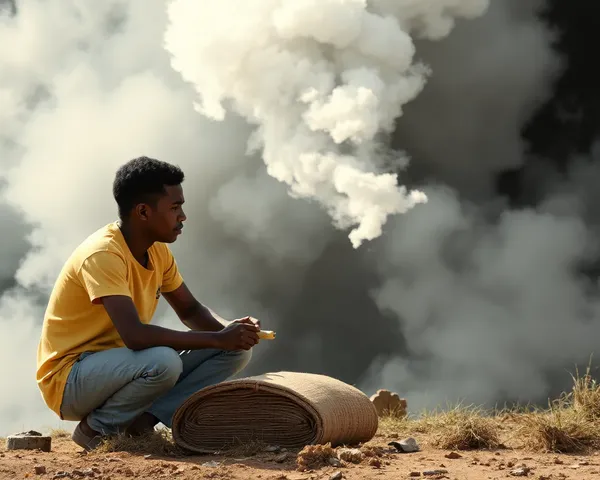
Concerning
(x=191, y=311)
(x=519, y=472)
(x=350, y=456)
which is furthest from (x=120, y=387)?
(x=519, y=472)

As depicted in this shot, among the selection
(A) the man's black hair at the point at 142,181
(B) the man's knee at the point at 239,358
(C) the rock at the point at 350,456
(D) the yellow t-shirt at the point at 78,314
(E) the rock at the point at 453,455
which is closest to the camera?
(C) the rock at the point at 350,456

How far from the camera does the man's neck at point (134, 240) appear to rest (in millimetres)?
5676

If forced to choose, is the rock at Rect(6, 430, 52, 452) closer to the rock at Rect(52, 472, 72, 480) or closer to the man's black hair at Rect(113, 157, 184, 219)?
the rock at Rect(52, 472, 72, 480)

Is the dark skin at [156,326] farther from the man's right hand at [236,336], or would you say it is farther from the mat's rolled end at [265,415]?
the mat's rolled end at [265,415]

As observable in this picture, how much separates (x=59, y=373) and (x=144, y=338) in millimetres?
718

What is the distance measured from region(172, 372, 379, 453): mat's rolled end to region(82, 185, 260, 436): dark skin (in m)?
0.29

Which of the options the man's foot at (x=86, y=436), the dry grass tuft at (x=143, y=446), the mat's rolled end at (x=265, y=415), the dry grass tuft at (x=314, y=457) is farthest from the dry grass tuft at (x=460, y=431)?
the man's foot at (x=86, y=436)

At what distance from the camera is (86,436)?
5.63 meters

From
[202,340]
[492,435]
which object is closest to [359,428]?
[492,435]

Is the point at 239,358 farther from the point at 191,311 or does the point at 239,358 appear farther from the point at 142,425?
the point at 142,425

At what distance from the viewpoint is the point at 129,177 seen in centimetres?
562

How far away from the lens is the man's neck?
568 centimetres

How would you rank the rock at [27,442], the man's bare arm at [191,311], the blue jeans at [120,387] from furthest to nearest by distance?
the man's bare arm at [191,311] < the rock at [27,442] < the blue jeans at [120,387]

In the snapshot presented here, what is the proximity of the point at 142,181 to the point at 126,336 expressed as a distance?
1.03 metres
